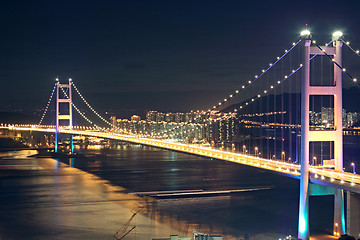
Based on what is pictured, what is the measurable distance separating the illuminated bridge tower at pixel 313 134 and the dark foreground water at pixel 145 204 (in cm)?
143

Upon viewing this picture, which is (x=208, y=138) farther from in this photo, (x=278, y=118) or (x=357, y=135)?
(x=357, y=135)

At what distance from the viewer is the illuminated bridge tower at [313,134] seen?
11039 mm

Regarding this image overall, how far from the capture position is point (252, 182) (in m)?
22.5

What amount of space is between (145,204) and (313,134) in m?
7.25

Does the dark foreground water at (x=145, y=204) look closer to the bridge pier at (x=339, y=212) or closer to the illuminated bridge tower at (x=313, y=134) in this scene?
the bridge pier at (x=339, y=212)

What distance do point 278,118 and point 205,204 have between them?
24.1 metres

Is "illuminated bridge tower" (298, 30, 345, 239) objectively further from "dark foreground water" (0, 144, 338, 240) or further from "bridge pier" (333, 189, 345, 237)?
"dark foreground water" (0, 144, 338, 240)

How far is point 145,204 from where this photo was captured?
665 inches

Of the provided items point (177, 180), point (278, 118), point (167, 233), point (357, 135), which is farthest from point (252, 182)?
point (357, 135)

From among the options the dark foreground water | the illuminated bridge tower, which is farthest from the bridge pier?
the dark foreground water

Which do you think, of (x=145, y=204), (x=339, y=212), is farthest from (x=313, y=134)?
(x=145, y=204)

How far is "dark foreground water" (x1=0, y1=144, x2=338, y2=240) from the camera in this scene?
13.1m

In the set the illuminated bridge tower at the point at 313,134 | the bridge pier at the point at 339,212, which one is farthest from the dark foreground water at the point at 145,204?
the illuminated bridge tower at the point at 313,134

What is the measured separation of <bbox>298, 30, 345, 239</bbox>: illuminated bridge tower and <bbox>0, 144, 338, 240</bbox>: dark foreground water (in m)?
1.43
